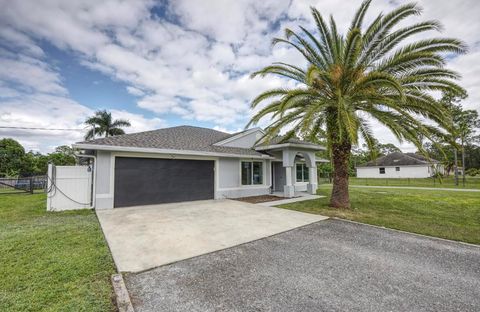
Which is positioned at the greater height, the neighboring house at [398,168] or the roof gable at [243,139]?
the roof gable at [243,139]

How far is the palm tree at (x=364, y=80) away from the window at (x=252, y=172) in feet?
15.3

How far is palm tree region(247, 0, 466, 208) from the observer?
24.5 feet

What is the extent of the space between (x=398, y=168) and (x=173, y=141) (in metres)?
41.3

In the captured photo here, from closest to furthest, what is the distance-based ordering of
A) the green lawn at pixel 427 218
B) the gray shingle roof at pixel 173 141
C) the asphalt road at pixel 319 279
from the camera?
the asphalt road at pixel 319 279 < the green lawn at pixel 427 218 < the gray shingle roof at pixel 173 141

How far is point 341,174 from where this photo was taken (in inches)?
377

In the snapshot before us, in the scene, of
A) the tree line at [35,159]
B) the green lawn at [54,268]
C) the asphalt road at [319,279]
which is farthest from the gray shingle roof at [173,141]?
the tree line at [35,159]

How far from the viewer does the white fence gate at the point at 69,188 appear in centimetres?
857

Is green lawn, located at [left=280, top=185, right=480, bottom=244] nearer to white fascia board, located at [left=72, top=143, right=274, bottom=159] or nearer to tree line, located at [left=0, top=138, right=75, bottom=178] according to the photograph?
white fascia board, located at [left=72, top=143, right=274, bottom=159]

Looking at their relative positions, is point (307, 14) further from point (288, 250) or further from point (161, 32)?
point (288, 250)

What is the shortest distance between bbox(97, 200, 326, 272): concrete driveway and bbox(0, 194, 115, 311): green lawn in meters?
0.39

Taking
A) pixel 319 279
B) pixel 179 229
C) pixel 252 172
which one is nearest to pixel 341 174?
pixel 252 172

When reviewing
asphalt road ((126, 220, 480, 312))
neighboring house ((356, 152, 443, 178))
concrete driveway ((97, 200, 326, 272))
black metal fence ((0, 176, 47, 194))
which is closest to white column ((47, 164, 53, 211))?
concrete driveway ((97, 200, 326, 272))

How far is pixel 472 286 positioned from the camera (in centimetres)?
327

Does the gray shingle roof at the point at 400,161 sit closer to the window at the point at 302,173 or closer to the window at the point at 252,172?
the window at the point at 302,173
